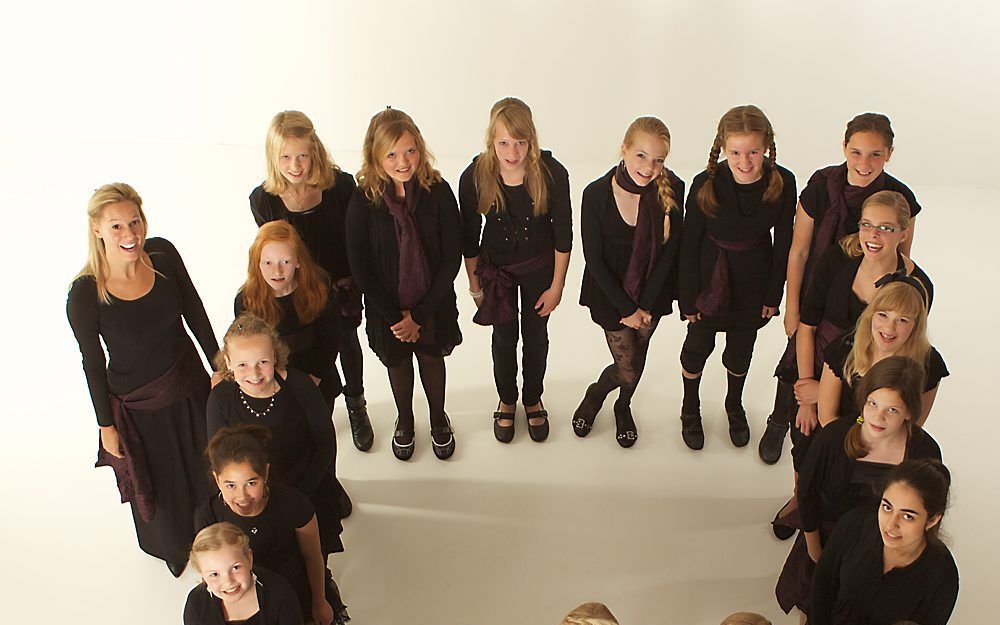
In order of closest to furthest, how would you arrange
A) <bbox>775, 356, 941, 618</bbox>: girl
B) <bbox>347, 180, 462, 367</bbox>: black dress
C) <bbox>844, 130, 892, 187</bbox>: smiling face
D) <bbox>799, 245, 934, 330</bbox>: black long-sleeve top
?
<bbox>775, 356, 941, 618</bbox>: girl, <bbox>799, 245, 934, 330</bbox>: black long-sleeve top, <bbox>844, 130, 892, 187</bbox>: smiling face, <bbox>347, 180, 462, 367</bbox>: black dress

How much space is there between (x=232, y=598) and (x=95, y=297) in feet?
3.84

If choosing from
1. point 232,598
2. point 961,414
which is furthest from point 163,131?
point 961,414

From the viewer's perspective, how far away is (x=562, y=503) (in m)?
3.93

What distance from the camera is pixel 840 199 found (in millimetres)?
3408

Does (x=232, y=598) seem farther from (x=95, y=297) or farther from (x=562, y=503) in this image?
(x=562, y=503)

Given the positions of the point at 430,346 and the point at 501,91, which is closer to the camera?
the point at 430,346

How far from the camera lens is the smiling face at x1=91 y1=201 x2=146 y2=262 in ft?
9.61

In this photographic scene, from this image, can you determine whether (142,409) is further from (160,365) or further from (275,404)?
(275,404)

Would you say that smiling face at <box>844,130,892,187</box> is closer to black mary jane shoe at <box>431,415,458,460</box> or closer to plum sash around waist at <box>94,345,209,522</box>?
black mary jane shoe at <box>431,415,458,460</box>

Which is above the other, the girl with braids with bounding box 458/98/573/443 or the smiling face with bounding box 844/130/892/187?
the smiling face with bounding box 844/130/892/187

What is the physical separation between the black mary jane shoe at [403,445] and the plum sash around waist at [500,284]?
0.66 meters

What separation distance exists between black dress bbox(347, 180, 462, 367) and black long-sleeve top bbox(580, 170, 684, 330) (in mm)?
554

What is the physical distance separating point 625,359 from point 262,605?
6.60 ft

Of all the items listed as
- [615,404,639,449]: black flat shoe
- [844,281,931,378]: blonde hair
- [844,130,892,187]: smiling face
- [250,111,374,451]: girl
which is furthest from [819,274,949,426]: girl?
[250,111,374,451]: girl
